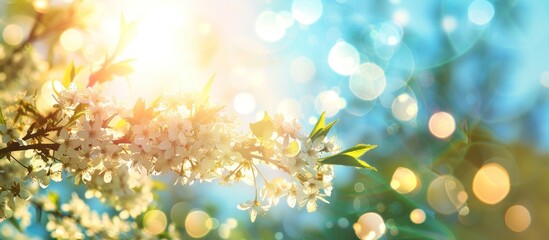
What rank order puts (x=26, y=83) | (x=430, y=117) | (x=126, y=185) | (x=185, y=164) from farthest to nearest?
(x=430, y=117) → (x=26, y=83) → (x=126, y=185) → (x=185, y=164)

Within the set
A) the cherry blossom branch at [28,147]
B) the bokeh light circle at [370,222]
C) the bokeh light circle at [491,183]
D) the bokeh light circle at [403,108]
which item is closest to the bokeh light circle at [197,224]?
the bokeh light circle at [370,222]

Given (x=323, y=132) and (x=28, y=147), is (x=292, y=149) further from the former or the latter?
(x=28, y=147)

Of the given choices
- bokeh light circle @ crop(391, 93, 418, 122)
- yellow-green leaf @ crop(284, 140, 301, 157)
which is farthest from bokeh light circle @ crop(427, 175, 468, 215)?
yellow-green leaf @ crop(284, 140, 301, 157)

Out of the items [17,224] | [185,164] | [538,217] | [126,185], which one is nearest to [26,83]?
[17,224]

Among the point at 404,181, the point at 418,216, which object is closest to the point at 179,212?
the point at 404,181

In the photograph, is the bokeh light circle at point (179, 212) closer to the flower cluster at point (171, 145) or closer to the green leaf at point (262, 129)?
the flower cluster at point (171, 145)

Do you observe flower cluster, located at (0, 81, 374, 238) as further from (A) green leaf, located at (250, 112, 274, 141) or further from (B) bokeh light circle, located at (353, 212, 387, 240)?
(B) bokeh light circle, located at (353, 212, 387, 240)

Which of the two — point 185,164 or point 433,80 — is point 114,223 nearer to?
point 185,164
